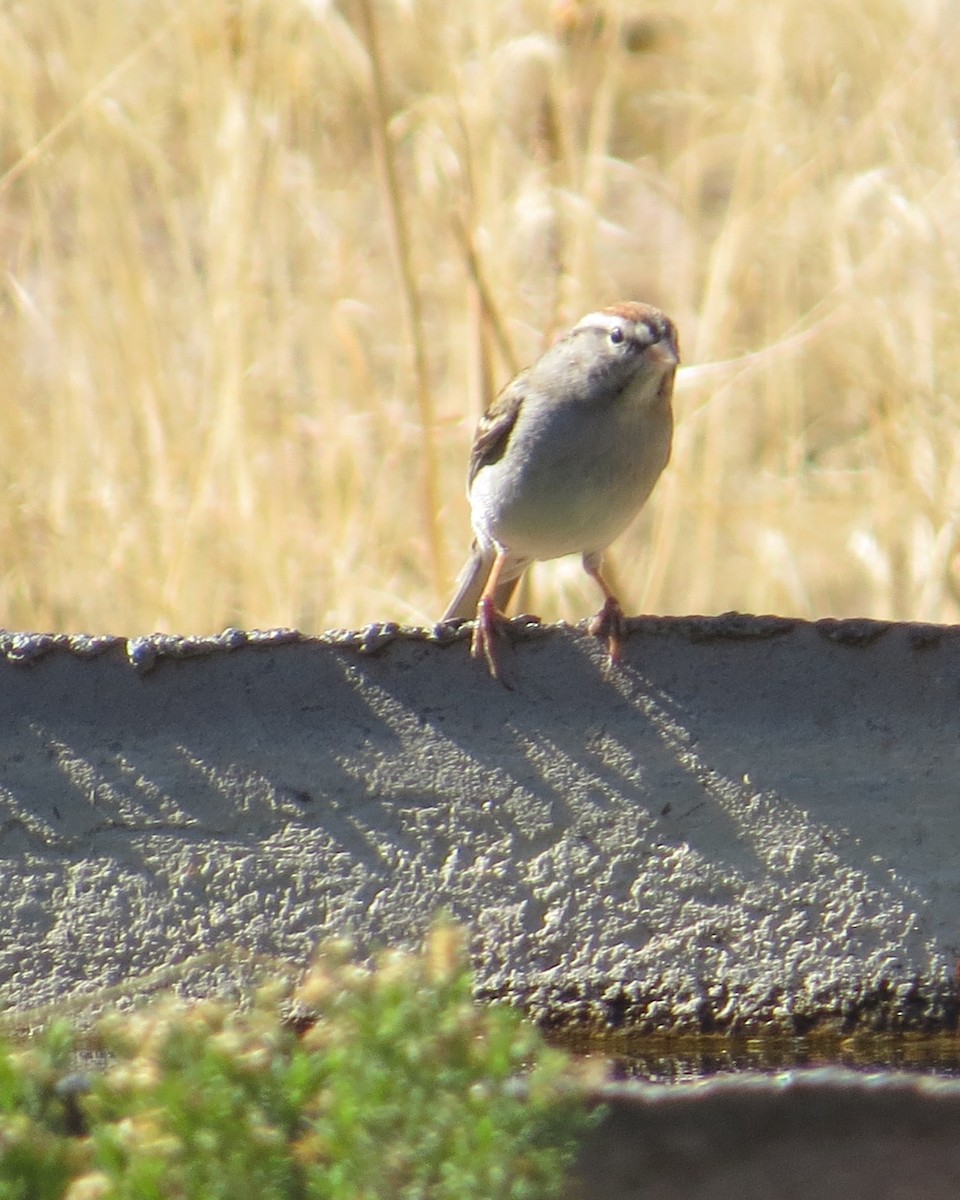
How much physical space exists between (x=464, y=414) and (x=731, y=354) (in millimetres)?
748

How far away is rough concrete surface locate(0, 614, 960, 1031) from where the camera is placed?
80.7 inches

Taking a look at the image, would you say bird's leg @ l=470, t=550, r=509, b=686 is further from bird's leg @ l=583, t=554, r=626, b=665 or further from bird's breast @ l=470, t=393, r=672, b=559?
bird's breast @ l=470, t=393, r=672, b=559

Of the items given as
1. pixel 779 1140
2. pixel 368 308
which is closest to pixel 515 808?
pixel 779 1140

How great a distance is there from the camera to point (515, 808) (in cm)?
208

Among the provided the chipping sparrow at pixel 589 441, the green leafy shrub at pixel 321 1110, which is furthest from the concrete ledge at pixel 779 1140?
the chipping sparrow at pixel 589 441

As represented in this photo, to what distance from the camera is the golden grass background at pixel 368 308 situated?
11.8 ft

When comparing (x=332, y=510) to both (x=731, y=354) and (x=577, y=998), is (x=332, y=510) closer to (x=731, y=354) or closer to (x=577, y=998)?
(x=731, y=354)

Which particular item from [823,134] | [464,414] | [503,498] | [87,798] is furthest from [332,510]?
[87,798]

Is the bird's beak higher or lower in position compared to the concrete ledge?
higher

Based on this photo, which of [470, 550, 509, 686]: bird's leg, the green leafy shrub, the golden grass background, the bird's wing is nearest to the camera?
the green leafy shrub

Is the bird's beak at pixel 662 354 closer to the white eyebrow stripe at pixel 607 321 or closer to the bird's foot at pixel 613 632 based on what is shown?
the white eyebrow stripe at pixel 607 321

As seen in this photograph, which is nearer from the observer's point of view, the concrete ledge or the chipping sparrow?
the concrete ledge

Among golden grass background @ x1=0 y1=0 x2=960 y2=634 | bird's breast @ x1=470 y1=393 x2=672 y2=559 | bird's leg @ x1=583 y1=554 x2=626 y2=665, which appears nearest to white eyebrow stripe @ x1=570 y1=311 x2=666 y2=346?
bird's breast @ x1=470 y1=393 x2=672 y2=559

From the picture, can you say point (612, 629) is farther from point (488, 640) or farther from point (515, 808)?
point (515, 808)
